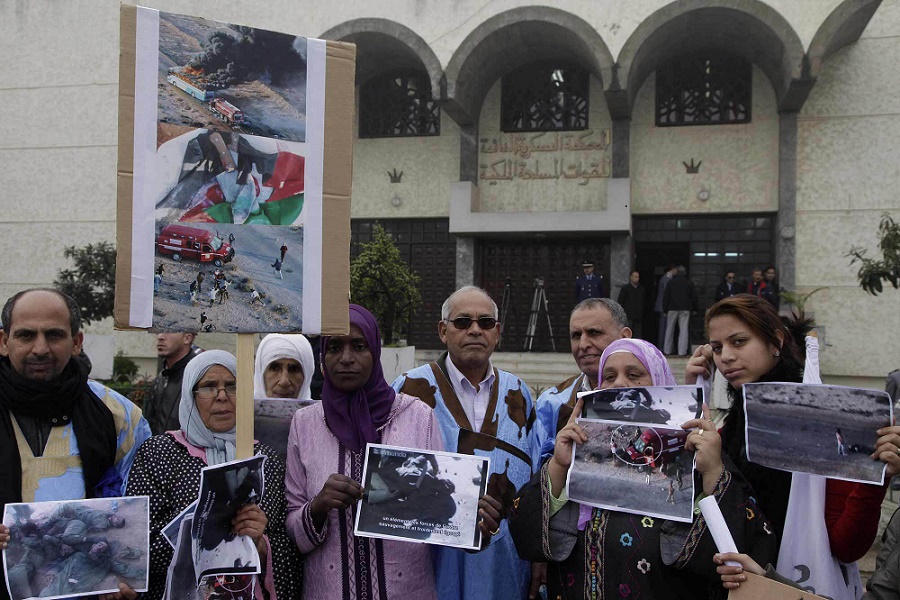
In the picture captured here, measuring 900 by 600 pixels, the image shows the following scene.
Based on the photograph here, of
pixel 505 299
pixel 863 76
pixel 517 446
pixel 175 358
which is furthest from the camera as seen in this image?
pixel 505 299

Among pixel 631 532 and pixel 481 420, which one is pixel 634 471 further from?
pixel 481 420

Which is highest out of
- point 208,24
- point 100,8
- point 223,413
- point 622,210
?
point 100,8

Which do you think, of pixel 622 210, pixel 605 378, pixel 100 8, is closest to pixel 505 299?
pixel 622 210

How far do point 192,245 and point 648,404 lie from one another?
1.47 metres

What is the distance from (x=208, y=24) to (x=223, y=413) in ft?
4.10

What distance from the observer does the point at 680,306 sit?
1424cm

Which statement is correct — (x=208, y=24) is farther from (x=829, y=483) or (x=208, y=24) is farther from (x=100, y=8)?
(x=100, y=8)

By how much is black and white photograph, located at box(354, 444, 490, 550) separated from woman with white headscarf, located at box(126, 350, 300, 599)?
33 centimetres

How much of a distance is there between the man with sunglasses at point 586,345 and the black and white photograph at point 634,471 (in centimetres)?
102

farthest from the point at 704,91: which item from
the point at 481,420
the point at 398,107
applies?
the point at 481,420

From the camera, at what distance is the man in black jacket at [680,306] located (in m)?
14.2

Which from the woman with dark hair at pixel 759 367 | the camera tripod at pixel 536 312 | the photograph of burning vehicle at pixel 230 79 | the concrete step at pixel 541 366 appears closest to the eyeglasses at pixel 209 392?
the photograph of burning vehicle at pixel 230 79

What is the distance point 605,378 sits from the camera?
96.0 inches

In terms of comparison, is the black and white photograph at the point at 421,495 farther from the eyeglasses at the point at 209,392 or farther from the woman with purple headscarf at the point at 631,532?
the eyeglasses at the point at 209,392
